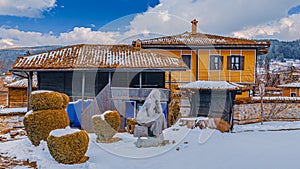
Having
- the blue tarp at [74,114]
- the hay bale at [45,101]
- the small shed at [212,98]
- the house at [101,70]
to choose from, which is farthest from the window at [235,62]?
the hay bale at [45,101]

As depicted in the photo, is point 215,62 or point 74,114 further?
point 215,62

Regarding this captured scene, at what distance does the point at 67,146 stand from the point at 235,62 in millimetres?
15924

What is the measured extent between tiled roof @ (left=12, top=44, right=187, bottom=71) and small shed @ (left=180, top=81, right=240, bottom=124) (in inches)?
69.1

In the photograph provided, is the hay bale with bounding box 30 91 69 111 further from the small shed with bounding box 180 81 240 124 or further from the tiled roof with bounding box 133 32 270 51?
the tiled roof with bounding box 133 32 270 51

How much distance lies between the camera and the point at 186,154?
8.62 metres

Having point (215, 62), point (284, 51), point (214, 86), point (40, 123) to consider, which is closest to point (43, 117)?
point (40, 123)

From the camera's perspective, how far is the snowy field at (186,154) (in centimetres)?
750

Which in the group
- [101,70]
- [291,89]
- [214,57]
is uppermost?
[214,57]

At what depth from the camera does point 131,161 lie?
7.90 meters

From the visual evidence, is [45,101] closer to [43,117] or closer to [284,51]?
[43,117]

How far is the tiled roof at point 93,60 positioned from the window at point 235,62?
5.79m

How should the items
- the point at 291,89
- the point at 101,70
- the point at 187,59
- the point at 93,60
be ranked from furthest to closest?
the point at 291,89 → the point at 187,59 → the point at 93,60 → the point at 101,70

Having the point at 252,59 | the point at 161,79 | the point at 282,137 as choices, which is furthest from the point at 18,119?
the point at 252,59

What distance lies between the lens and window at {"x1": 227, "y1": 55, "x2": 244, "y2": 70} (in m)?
19.9
